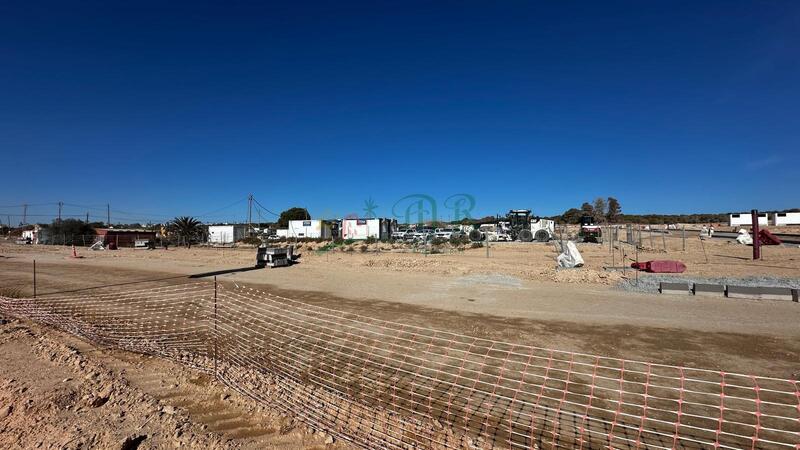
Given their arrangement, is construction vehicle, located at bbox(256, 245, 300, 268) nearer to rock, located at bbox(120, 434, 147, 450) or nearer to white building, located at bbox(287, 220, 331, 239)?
rock, located at bbox(120, 434, 147, 450)

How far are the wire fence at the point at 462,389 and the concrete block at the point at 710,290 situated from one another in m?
7.38

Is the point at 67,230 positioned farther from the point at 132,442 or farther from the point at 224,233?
the point at 132,442

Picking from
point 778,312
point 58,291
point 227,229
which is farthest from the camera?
point 227,229

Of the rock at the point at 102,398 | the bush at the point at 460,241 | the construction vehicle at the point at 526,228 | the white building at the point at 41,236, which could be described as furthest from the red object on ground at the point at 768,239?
the white building at the point at 41,236

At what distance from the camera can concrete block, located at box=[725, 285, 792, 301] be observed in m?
10.7

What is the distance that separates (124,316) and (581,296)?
Answer: 13376mm

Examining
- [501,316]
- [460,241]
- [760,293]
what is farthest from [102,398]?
[460,241]

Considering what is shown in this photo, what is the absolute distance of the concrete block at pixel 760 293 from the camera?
1068 centimetres

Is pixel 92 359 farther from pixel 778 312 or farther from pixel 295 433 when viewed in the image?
pixel 778 312

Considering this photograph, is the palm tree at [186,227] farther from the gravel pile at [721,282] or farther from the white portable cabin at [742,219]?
the white portable cabin at [742,219]

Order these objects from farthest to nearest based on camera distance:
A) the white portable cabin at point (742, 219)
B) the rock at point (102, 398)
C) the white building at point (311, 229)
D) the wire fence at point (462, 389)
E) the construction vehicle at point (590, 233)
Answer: the white portable cabin at point (742, 219)
the white building at point (311, 229)
the construction vehicle at point (590, 233)
the rock at point (102, 398)
the wire fence at point (462, 389)

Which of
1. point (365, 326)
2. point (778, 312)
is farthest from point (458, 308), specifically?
point (778, 312)

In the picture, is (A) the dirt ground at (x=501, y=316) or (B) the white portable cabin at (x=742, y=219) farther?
(B) the white portable cabin at (x=742, y=219)

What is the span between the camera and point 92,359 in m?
6.11
